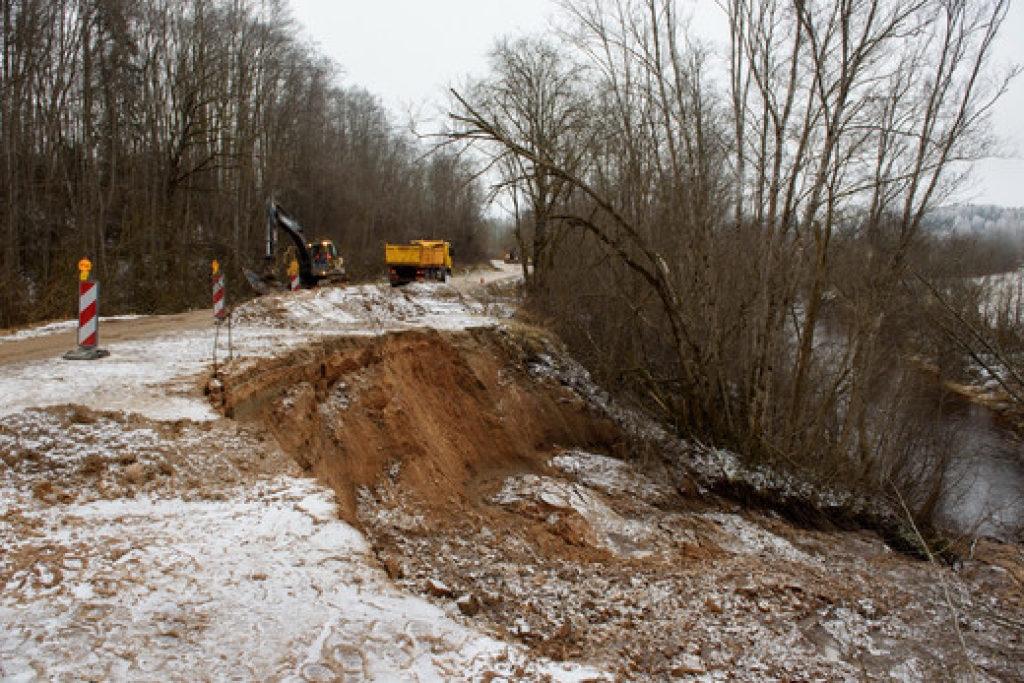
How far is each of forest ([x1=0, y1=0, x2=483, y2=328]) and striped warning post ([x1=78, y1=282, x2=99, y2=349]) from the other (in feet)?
16.2

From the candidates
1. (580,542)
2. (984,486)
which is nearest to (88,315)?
(580,542)

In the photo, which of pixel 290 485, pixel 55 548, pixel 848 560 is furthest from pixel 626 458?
pixel 55 548

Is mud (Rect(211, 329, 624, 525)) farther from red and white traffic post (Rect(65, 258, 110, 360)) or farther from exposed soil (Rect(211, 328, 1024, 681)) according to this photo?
red and white traffic post (Rect(65, 258, 110, 360))

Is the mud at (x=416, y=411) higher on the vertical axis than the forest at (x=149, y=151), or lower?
lower

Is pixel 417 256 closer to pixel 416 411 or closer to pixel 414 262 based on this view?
pixel 414 262

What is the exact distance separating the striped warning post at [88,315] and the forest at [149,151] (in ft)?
16.2

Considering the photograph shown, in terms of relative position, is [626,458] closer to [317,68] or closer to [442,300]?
[442,300]

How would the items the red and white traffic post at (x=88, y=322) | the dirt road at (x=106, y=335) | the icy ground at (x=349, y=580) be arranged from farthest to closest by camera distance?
the dirt road at (x=106, y=335) < the red and white traffic post at (x=88, y=322) < the icy ground at (x=349, y=580)

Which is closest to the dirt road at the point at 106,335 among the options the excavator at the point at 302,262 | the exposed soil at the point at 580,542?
the exposed soil at the point at 580,542

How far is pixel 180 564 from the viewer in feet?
13.1

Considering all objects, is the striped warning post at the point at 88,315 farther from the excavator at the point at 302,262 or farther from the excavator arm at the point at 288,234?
the excavator at the point at 302,262

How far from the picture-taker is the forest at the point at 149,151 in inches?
655

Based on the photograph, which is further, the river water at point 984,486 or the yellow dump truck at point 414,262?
the yellow dump truck at point 414,262

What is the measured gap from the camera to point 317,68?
105ft
